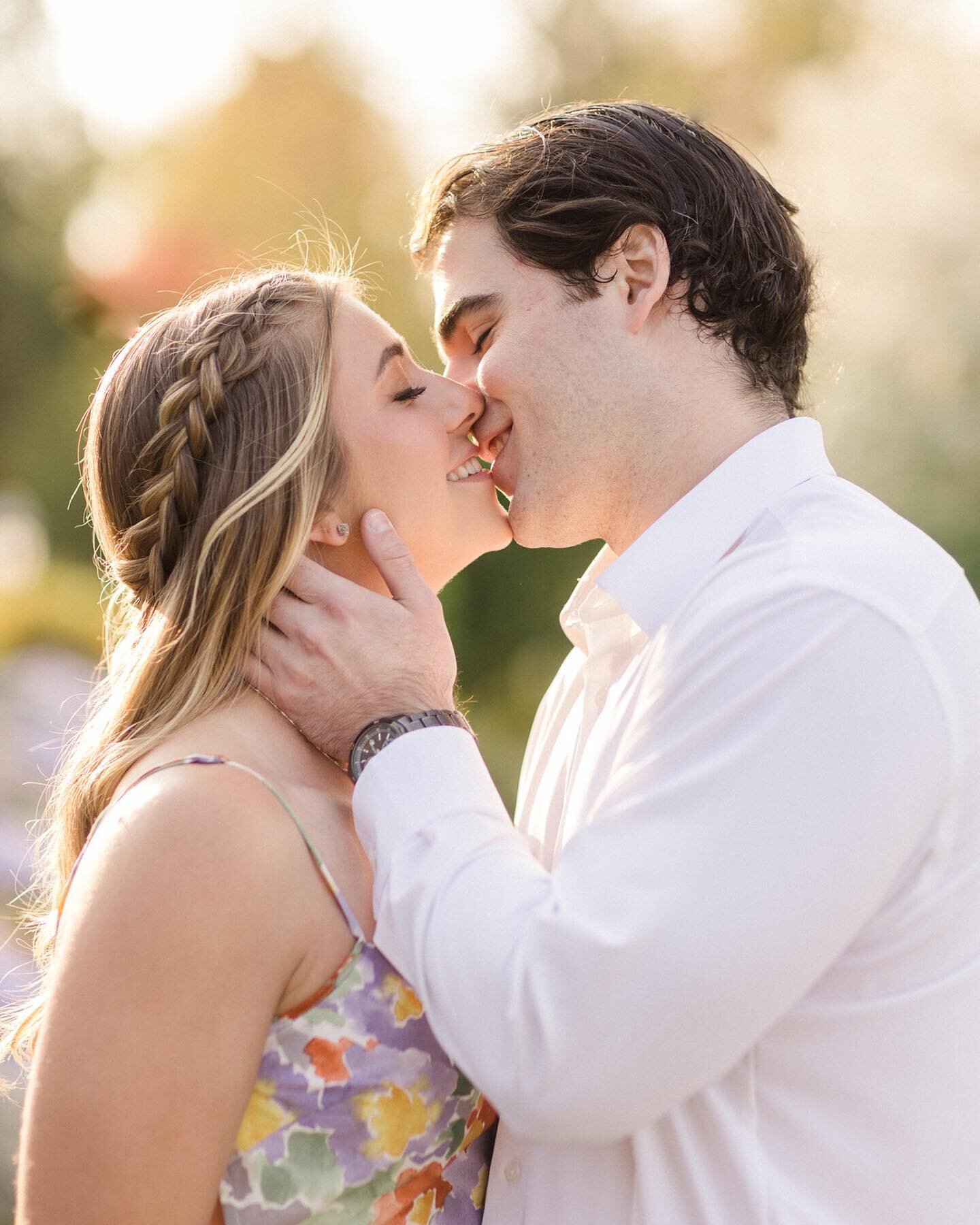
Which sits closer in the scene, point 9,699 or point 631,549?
point 631,549

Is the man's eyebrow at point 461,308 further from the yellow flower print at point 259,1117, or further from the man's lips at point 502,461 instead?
the yellow flower print at point 259,1117

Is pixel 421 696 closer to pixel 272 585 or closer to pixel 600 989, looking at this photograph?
pixel 272 585

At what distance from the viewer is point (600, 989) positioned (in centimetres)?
147

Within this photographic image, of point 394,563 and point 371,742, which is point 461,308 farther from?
point 371,742

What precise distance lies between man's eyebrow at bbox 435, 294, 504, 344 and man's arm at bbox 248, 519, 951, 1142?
3.96ft

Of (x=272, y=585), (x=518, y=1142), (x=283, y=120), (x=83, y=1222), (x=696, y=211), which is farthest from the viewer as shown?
(x=283, y=120)

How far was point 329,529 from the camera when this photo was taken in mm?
2180

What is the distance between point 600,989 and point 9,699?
4175 millimetres

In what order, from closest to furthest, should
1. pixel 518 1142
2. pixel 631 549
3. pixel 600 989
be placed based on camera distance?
1. pixel 600 989
2. pixel 518 1142
3. pixel 631 549

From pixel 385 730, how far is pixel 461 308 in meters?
1.17

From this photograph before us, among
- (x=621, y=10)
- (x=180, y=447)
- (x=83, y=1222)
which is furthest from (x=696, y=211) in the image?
(x=621, y=10)

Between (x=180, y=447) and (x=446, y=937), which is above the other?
(x=180, y=447)

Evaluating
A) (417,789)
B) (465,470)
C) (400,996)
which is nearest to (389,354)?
(465,470)

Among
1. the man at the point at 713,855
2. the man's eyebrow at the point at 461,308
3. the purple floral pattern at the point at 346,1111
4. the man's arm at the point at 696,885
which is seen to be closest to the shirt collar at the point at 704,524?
the man at the point at 713,855
